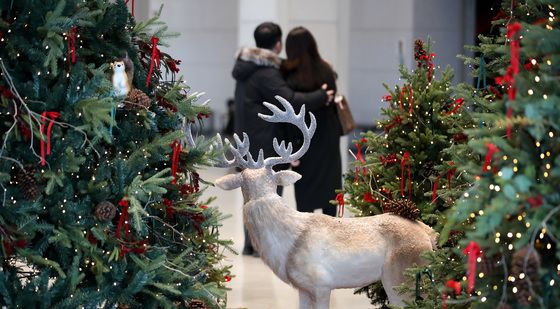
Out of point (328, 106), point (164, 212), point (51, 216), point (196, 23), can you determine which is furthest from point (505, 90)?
point (196, 23)

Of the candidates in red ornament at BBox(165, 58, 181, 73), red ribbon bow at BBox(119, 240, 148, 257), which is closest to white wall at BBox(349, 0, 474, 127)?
red ornament at BBox(165, 58, 181, 73)

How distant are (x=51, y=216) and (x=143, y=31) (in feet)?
3.29

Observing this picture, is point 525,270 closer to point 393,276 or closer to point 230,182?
point 393,276

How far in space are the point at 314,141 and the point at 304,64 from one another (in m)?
0.57

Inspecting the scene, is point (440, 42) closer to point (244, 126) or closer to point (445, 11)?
point (445, 11)

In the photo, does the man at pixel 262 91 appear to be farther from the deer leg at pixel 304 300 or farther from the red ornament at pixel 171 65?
the red ornament at pixel 171 65

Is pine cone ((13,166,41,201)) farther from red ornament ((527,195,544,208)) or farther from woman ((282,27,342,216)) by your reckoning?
woman ((282,27,342,216))

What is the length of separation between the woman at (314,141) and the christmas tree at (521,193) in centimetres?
389

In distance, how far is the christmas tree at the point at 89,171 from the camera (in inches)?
149

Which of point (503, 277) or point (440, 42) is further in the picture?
point (440, 42)

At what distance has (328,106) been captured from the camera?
7.34m

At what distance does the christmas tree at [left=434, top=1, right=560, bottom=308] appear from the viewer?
2.90m

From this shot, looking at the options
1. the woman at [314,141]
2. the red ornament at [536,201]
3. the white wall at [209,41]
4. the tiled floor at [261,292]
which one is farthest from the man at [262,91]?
the white wall at [209,41]

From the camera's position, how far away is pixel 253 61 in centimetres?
735
